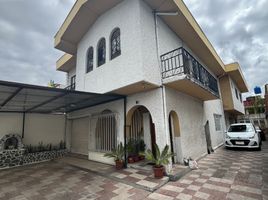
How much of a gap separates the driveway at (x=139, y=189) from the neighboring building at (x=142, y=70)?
5.10 ft

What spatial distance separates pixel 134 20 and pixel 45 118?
29.4 ft

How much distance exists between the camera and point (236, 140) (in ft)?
31.7

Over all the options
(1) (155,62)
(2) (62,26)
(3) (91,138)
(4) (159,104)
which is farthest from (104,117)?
(2) (62,26)

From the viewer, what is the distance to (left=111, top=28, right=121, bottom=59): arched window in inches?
260

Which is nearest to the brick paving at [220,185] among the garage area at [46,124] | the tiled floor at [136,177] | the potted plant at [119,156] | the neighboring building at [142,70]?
the tiled floor at [136,177]

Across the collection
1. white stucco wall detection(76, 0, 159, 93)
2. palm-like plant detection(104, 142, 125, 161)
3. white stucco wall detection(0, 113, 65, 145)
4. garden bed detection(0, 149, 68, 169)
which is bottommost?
garden bed detection(0, 149, 68, 169)

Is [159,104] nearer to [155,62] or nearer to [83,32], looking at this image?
[155,62]

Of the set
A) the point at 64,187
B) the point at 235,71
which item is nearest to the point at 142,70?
the point at 64,187

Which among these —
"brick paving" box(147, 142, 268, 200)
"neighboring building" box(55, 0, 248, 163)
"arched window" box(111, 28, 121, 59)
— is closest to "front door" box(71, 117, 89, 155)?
"neighboring building" box(55, 0, 248, 163)

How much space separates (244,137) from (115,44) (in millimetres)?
9944

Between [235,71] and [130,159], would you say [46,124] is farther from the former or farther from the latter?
[235,71]

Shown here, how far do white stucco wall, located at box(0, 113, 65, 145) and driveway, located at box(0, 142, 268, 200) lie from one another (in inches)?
151

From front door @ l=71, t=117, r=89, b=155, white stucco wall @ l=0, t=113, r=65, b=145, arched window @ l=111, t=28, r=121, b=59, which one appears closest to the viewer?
arched window @ l=111, t=28, r=121, b=59

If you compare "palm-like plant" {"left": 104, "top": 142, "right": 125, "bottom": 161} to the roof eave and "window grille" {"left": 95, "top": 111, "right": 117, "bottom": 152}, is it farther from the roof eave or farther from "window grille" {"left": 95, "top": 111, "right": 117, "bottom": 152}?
the roof eave
